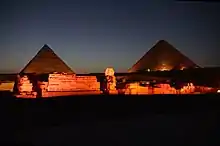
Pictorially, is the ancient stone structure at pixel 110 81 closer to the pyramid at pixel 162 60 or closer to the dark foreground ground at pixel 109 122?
the dark foreground ground at pixel 109 122

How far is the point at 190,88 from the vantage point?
18.9 m

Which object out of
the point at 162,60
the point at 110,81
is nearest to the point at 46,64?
the point at 110,81

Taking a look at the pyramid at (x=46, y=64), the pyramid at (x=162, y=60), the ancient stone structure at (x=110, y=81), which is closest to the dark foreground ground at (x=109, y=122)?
the ancient stone structure at (x=110, y=81)

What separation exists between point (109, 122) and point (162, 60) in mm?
48482

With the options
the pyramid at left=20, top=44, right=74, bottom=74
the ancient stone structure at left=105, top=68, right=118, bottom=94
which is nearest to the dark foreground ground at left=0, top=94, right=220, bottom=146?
the ancient stone structure at left=105, top=68, right=118, bottom=94

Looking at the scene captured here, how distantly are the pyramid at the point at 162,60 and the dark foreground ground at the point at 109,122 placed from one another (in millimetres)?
42355

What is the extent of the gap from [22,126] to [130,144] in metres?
2.41

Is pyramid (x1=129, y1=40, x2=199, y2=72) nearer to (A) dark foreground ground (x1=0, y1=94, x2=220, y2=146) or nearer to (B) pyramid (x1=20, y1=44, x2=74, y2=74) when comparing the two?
(B) pyramid (x1=20, y1=44, x2=74, y2=74)

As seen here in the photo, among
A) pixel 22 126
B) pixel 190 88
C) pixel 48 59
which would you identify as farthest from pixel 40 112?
pixel 48 59

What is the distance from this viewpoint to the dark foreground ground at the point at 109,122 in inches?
185

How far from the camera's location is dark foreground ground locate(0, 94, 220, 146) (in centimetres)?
470

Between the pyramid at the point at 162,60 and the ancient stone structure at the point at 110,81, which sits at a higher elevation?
the pyramid at the point at 162,60

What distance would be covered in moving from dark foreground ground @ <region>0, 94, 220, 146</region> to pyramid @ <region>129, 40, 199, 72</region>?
1668 inches

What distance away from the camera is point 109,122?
5.85 meters
